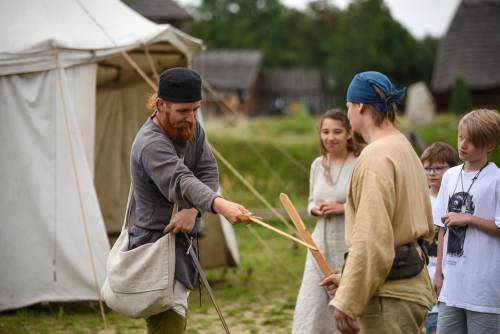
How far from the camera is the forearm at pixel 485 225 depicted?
346cm

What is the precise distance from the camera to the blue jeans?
11.2 ft

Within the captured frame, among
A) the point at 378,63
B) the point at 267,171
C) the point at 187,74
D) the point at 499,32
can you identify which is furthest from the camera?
the point at 378,63

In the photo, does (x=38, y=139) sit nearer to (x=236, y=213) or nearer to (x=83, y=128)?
(x=83, y=128)

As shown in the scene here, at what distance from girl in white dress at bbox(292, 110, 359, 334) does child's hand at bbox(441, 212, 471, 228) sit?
46.9 inches

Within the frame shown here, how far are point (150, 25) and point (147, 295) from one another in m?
4.14

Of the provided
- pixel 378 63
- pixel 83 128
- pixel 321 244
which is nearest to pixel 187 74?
pixel 321 244

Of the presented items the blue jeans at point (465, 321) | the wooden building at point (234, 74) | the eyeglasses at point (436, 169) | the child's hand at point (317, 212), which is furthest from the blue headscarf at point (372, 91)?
the wooden building at point (234, 74)

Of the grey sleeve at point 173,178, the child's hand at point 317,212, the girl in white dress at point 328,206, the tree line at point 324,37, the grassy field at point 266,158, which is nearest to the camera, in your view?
the grey sleeve at point 173,178

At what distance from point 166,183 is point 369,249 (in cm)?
92

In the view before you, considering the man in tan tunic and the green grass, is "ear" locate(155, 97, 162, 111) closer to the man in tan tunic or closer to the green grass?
the man in tan tunic

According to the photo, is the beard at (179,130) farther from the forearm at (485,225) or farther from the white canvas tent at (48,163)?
the white canvas tent at (48,163)

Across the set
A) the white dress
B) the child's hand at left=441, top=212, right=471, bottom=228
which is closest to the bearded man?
the child's hand at left=441, top=212, right=471, bottom=228

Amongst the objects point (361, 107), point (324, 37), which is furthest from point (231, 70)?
point (361, 107)

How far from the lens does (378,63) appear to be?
35281mm
